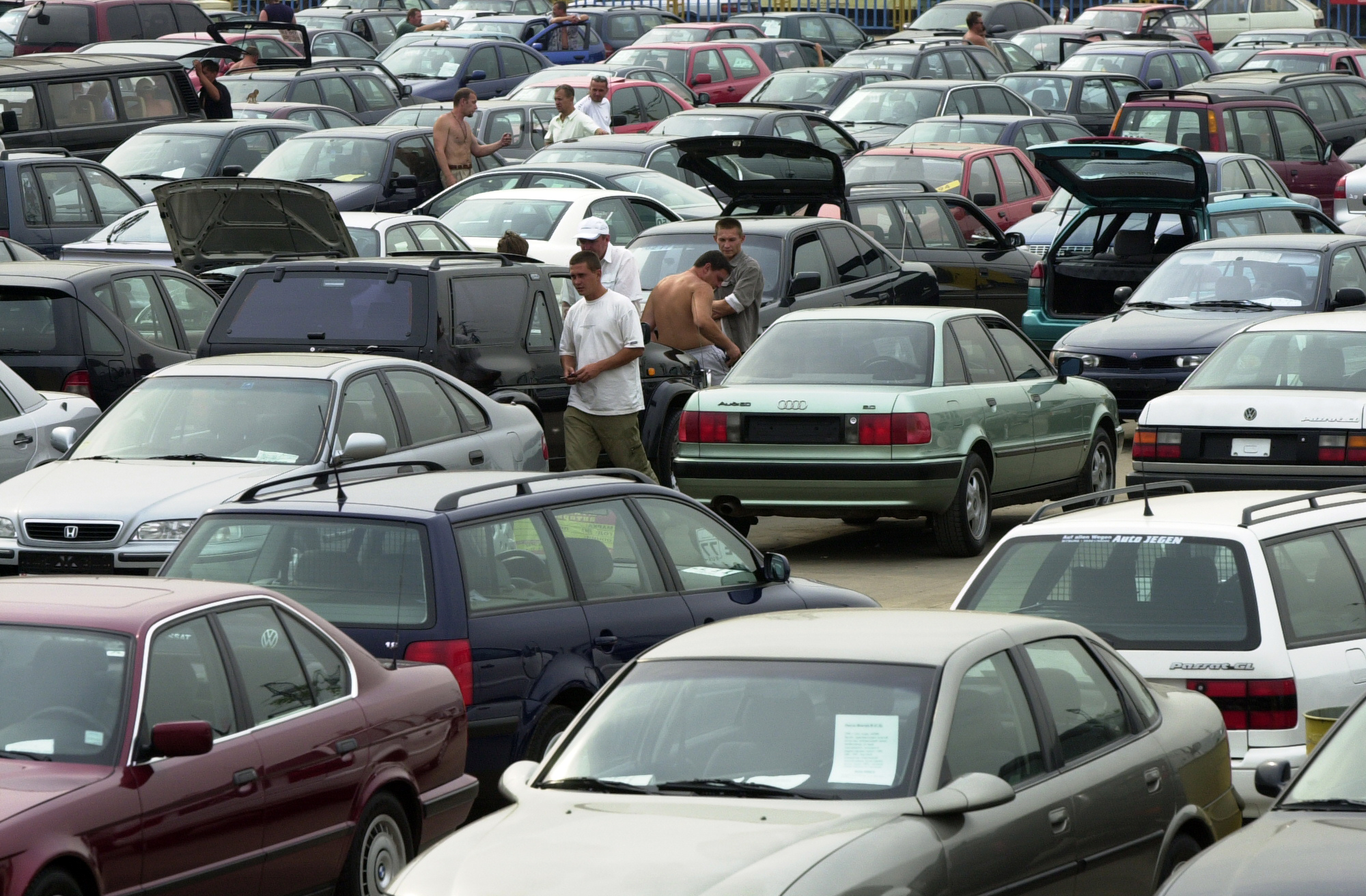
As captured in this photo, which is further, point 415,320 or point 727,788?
point 415,320

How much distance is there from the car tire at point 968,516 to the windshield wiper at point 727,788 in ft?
25.8

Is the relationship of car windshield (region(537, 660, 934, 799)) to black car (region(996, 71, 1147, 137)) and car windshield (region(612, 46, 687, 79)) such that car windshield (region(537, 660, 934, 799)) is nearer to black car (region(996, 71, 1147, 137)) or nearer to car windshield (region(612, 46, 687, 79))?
black car (region(996, 71, 1147, 137))

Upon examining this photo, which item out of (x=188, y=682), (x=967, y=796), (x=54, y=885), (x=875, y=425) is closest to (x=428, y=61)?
(x=875, y=425)

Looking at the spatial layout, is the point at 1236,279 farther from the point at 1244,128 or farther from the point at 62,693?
the point at 62,693

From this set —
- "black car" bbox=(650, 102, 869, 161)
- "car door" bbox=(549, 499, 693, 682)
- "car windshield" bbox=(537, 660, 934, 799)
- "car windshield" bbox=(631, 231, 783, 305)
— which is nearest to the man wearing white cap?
"car windshield" bbox=(631, 231, 783, 305)

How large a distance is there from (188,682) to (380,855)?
3.32ft

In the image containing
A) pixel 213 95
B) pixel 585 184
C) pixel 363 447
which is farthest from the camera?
pixel 213 95

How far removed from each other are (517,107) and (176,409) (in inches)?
649

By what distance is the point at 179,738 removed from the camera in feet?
20.6

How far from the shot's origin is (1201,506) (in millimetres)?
8367

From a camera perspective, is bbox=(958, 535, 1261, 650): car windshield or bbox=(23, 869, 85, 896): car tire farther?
bbox=(958, 535, 1261, 650): car windshield

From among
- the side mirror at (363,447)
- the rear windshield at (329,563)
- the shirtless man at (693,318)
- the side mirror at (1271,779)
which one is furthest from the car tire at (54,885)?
the shirtless man at (693,318)

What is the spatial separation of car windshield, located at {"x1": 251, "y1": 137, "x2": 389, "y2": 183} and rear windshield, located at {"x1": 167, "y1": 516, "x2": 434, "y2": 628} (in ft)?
48.3

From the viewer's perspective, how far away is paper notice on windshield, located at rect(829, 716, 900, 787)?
568cm
